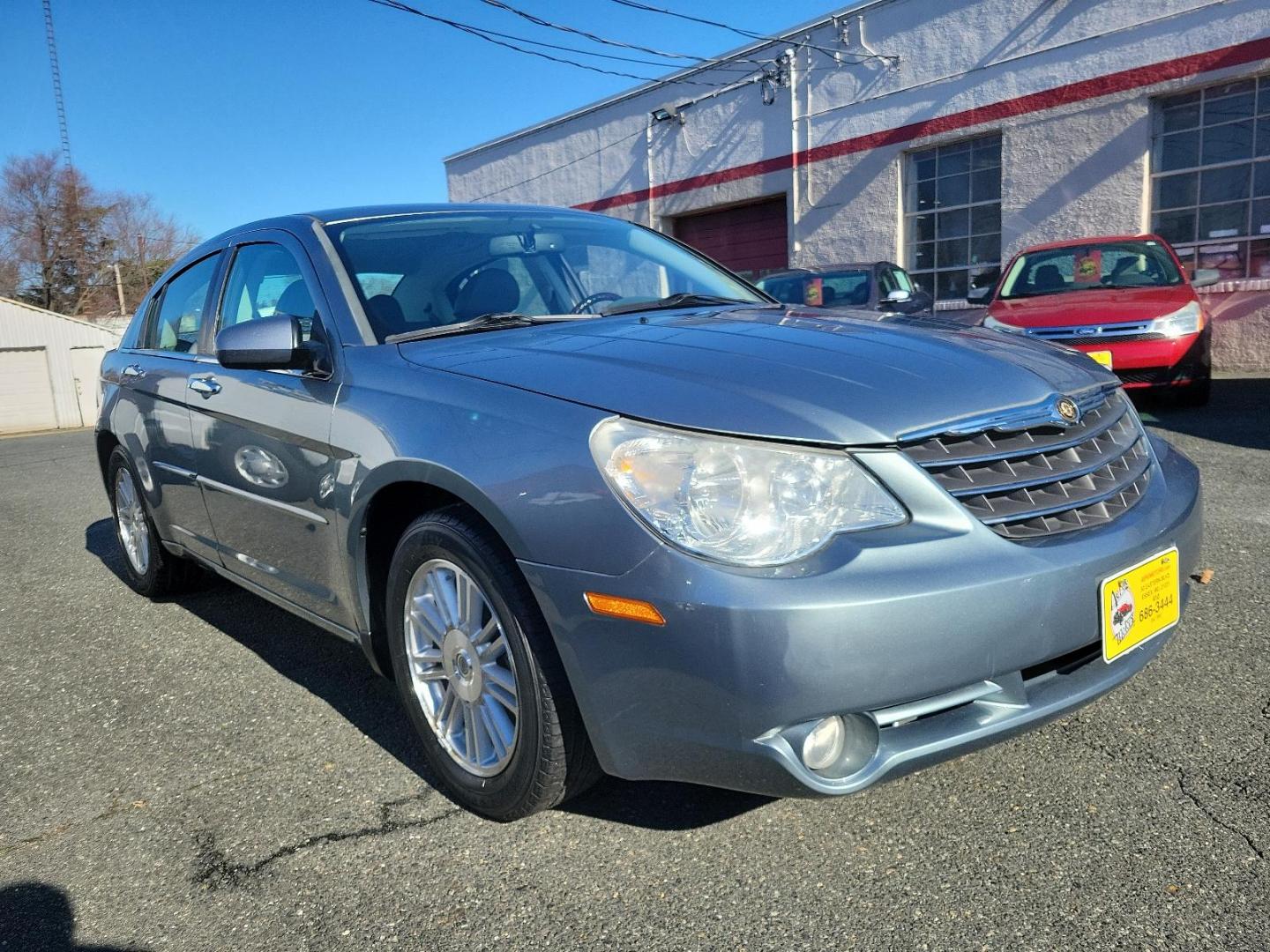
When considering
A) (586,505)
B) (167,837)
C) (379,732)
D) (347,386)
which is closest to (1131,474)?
(586,505)

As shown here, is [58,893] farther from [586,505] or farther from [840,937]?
[840,937]

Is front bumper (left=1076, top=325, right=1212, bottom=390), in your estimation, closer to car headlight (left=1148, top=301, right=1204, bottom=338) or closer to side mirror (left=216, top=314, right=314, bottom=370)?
car headlight (left=1148, top=301, right=1204, bottom=338)

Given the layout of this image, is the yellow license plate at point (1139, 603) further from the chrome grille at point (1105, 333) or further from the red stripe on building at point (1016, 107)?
the red stripe on building at point (1016, 107)

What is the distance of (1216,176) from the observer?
11867 millimetres

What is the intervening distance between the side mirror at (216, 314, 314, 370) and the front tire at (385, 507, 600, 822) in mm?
697

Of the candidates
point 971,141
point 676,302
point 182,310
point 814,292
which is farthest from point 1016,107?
point 182,310

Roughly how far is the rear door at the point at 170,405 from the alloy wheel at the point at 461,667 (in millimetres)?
1434

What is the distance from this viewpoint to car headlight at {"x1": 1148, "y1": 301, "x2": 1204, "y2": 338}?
7.88 meters

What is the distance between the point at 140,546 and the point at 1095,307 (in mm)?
7175

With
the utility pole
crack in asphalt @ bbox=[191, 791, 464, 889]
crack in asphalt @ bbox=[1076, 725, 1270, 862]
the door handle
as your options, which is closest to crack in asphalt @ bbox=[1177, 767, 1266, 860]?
crack in asphalt @ bbox=[1076, 725, 1270, 862]

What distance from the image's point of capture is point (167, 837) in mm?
2508

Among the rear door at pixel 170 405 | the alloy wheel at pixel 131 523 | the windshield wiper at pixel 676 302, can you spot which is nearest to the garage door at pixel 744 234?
the alloy wheel at pixel 131 523

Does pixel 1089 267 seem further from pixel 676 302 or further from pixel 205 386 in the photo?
pixel 205 386

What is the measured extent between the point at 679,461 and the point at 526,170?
20.6 m
